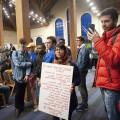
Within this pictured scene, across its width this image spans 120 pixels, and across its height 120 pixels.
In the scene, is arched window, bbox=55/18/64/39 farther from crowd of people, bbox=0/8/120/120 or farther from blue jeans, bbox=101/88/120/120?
blue jeans, bbox=101/88/120/120

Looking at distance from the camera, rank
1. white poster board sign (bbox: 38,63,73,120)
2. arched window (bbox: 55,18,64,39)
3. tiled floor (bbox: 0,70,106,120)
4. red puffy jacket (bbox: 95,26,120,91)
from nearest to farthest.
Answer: red puffy jacket (bbox: 95,26,120,91) → white poster board sign (bbox: 38,63,73,120) → tiled floor (bbox: 0,70,106,120) → arched window (bbox: 55,18,64,39)

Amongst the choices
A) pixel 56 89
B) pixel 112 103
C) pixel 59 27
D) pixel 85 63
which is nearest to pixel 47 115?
pixel 85 63

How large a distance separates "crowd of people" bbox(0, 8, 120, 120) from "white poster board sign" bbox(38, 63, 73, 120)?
0.09 metres

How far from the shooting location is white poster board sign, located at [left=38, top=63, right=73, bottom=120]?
8.34ft

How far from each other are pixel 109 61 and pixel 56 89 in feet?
3.32

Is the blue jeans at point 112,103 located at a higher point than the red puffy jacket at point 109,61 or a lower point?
lower

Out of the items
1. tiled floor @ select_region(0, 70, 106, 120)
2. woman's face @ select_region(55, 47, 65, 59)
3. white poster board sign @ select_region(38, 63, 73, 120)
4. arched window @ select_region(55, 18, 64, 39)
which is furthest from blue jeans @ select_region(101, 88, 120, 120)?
arched window @ select_region(55, 18, 64, 39)

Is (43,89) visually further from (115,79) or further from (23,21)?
(23,21)

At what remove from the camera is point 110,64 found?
1.80m

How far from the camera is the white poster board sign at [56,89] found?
2.54 m

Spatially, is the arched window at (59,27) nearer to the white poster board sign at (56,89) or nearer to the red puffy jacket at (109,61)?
the white poster board sign at (56,89)

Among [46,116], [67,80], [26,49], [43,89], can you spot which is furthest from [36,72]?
[67,80]

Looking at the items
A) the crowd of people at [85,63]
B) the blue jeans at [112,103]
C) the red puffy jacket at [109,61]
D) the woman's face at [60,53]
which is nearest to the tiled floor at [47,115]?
the crowd of people at [85,63]

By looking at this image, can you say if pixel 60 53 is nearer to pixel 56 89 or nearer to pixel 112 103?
pixel 56 89
